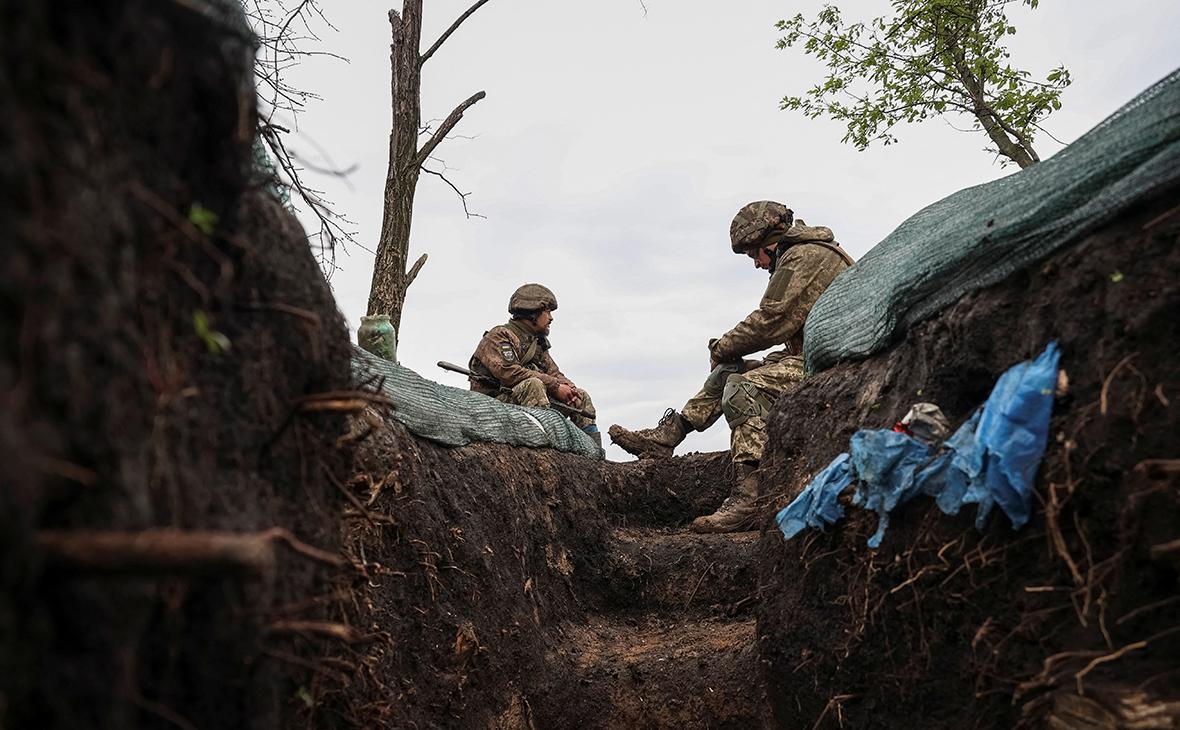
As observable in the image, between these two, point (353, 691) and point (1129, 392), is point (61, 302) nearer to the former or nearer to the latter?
point (353, 691)

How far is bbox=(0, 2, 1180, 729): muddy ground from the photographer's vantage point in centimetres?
145

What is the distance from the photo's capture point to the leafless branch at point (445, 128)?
8797 millimetres

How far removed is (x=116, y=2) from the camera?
157 centimetres

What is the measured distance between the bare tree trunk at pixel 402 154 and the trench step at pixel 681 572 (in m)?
2.69

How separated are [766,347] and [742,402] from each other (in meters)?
0.50

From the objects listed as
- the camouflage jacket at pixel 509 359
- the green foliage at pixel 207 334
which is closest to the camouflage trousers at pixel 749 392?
the camouflage jacket at pixel 509 359

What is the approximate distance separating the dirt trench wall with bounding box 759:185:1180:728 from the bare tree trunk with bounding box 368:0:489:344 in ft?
15.5

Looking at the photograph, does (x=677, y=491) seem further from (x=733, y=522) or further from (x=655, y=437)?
(x=733, y=522)

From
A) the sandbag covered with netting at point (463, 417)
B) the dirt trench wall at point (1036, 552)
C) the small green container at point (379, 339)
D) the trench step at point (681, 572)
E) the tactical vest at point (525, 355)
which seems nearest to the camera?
the dirt trench wall at point (1036, 552)

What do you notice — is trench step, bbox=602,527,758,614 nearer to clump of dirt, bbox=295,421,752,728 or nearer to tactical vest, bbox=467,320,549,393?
clump of dirt, bbox=295,421,752,728

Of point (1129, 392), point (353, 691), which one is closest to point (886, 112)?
point (1129, 392)

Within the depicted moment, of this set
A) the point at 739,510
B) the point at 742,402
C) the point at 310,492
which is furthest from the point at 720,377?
the point at 310,492

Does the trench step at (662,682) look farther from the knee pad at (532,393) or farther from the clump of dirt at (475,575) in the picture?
the knee pad at (532,393)

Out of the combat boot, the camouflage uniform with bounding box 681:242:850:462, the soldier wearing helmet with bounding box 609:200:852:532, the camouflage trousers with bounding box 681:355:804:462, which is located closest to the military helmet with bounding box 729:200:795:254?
the soldier wearing helmet with bounding box 609:200:852:532
